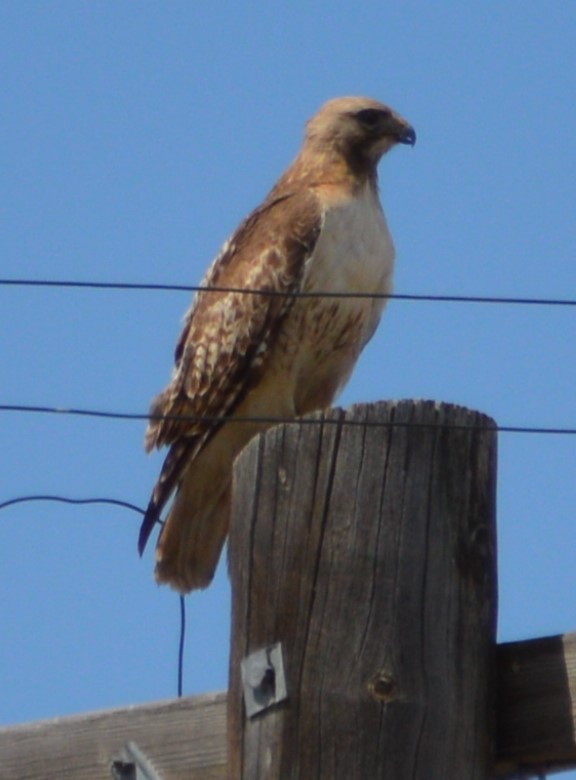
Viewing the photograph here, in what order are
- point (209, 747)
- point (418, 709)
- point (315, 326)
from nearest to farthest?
point (418, 709) → point (209, 747) → point (315, 326)

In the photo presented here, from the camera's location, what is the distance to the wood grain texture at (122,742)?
2916 millimetres

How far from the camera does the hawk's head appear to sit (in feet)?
21.9

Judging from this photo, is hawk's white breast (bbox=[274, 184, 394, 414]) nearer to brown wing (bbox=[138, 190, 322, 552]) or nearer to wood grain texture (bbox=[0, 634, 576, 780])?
brown wing (bbox=[138, 190, 322, 552])

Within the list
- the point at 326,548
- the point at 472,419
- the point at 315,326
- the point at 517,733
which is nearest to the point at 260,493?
the point at 326,548

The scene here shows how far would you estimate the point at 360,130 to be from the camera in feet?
22.1

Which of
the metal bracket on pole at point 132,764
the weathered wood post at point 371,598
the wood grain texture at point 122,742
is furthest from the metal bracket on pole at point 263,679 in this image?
the metal bracket on pole at point 132,764

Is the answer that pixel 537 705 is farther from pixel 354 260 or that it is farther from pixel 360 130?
pixel 360 130

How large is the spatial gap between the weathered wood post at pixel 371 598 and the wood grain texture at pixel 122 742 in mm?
127

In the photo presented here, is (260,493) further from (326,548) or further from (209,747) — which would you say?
(209,747)

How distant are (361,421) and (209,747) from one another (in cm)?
61

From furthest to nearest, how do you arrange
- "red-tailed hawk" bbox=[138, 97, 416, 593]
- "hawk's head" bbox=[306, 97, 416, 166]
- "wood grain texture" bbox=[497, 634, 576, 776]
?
1. "hawk's head" bbox=[306, 97, 416, 166]
2. "red-tailed hawk" bbox=[138, 97, 416, 593]
3. "wood grain texture" bbox=[497, 634, 576, 776]

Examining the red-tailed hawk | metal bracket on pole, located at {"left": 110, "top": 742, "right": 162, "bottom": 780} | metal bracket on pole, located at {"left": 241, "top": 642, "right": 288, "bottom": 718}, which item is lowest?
metal bracket on pole, located at {"left": 110, "top": 742, "right": 162, "bottom": 780}

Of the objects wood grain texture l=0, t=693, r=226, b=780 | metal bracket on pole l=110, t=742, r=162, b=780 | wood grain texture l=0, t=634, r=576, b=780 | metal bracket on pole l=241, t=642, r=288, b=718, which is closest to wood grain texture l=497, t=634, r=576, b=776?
wood grain texture l=0, t=634, r=576, b=780

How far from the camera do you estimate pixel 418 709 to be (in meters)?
2.68
